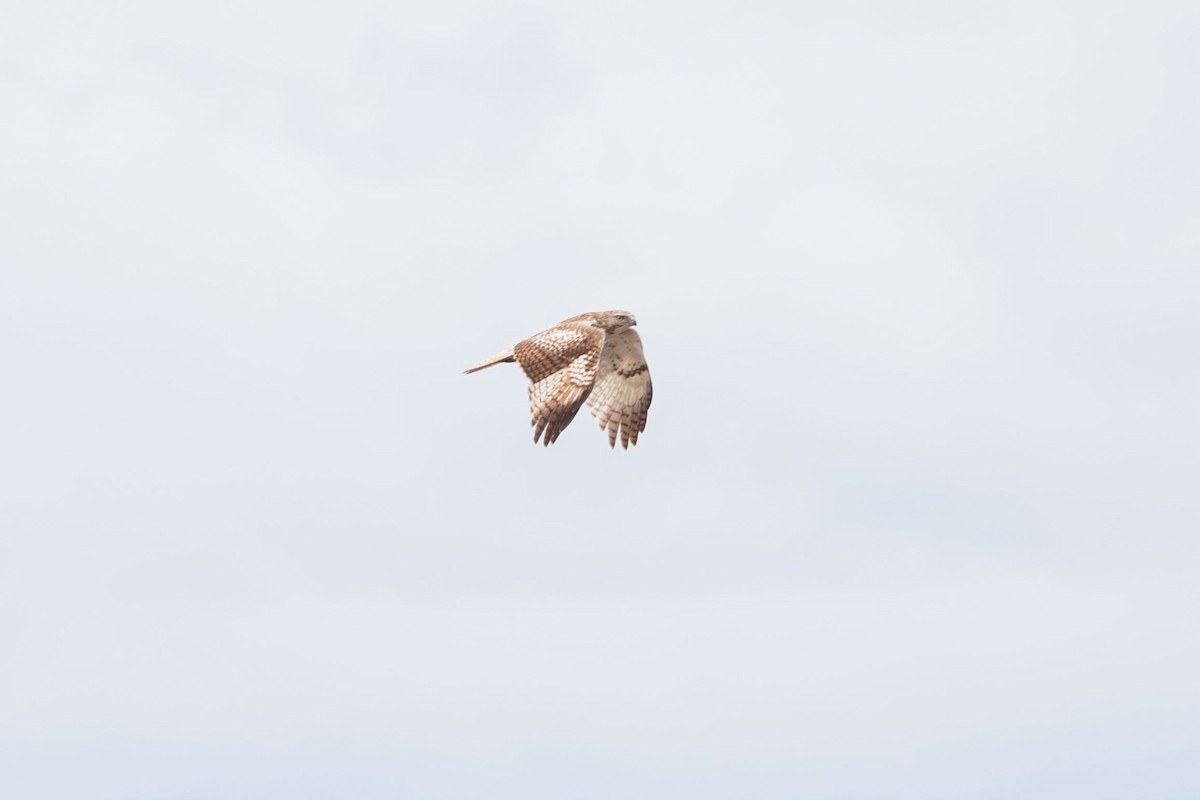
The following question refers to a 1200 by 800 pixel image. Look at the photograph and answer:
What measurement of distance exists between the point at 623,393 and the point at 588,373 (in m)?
6.49

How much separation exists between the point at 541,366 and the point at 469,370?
203 cm

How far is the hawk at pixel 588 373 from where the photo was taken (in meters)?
38.6

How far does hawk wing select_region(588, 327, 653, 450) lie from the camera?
45.2 m

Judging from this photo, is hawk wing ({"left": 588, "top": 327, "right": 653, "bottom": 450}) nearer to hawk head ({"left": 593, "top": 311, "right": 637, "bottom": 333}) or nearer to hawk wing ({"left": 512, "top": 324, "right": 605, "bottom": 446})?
hawk head ({"left": 593, "top": 311, "right": 637, "bottom": 333})

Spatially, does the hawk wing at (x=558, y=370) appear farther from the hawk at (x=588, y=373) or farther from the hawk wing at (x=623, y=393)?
the hawk wing at (x=623, y=393)

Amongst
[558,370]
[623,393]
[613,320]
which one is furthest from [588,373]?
[623,393]

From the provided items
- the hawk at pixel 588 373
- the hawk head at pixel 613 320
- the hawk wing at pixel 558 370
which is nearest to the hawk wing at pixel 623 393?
the hawk at pixel 588 373

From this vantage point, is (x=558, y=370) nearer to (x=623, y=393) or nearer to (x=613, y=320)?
(x=613, y=320)

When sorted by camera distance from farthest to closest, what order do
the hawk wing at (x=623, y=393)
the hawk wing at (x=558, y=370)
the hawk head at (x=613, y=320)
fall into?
1. the hawk wing at (x=623, y=393)
2. the hawk head at (x=613, y=320)
3. the hawk wing at (x=558, y=370)

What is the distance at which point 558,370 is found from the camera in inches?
1549

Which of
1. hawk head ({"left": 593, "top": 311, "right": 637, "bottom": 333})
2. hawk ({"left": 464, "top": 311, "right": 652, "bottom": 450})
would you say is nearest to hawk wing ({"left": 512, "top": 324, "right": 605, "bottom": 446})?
hawk ({"left": 464, "top": 311, "right": 652, "bottom": 450})

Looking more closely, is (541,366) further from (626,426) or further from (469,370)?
(626,426)

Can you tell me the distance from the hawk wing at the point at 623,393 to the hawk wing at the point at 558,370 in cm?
376

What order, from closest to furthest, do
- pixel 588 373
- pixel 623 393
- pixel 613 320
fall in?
pixel 588 373 < pixel 613 320 < pixel 623 393
